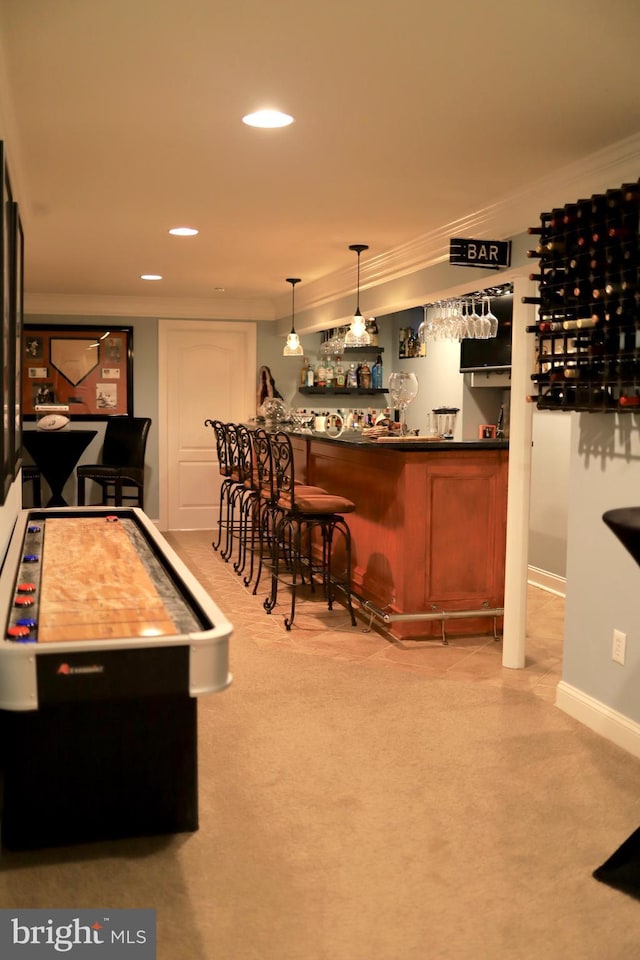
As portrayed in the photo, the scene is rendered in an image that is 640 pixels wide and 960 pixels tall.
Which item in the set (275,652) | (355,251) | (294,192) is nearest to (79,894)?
(275,652)

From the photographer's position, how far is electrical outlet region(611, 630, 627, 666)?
3.41 meters

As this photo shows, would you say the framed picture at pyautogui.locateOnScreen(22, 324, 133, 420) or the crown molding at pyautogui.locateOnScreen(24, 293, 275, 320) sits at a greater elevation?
the crown molding at pyautogui.locateOnScreen(24, 293, 275, 320)

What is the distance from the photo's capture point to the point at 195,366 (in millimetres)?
8852

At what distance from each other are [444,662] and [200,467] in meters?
4.85

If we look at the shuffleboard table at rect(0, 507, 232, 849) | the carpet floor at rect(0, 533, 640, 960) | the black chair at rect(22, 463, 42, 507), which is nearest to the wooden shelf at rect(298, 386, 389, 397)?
the black chair at rect(22, 463, 42, 507)

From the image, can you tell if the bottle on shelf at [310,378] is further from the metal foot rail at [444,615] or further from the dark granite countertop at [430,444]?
the metal foot rail at [444,615]

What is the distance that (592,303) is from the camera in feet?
11.0

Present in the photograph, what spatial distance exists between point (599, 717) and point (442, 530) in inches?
61.1

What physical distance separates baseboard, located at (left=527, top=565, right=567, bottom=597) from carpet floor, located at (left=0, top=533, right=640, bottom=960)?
6.74 ft

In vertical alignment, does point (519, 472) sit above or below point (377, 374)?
below

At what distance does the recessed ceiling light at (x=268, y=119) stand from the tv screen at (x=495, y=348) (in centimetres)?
379

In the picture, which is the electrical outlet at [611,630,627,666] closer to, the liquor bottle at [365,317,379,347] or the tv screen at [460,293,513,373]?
the tv screen at [460,293,513,373]

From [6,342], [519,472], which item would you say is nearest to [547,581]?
[519,472]

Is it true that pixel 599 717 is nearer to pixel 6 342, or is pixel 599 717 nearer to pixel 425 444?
pixel 425 444
